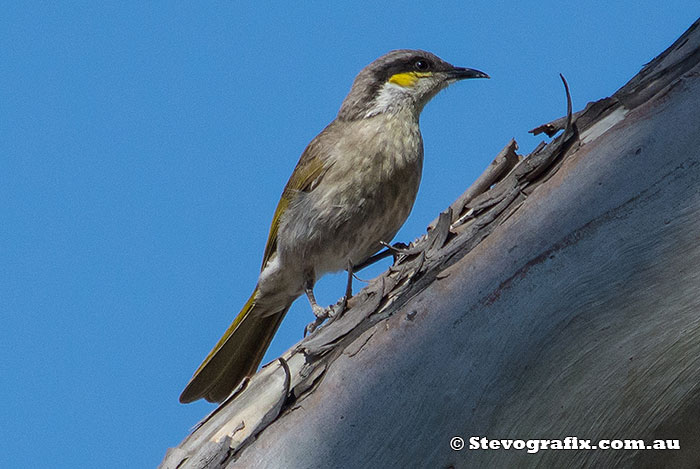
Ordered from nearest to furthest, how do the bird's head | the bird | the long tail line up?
the long tail < the bird < the bird's head

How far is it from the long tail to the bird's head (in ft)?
5.06

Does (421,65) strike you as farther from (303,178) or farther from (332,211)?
(332,211)

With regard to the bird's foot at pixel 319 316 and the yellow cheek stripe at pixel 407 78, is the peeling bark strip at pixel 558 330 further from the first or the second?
the yellow cheek stripe at pixel 407 78

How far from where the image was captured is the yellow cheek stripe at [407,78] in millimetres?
6008

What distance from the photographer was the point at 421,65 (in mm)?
6125

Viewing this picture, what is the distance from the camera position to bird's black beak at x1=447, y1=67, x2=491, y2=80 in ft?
19.9

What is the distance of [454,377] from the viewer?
265cm

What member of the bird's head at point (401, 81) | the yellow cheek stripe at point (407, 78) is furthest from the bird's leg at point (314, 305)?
the yellow cheek stripe at point (407, 78)

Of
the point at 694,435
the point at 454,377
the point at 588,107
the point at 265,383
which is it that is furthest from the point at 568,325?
the point at 265,383

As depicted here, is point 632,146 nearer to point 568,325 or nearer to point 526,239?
point 526,239

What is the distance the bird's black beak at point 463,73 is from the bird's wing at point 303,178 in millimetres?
1044

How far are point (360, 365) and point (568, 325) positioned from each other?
74 centimetres

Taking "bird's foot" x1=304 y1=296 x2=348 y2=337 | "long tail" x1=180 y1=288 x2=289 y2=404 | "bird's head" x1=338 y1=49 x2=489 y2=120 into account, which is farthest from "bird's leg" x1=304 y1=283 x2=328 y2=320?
"bird's head" x1=338 y1=49 x2=489 y2=120

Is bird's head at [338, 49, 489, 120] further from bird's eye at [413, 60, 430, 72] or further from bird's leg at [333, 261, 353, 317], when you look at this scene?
bird's leg at [333, 261, 353, 317]
